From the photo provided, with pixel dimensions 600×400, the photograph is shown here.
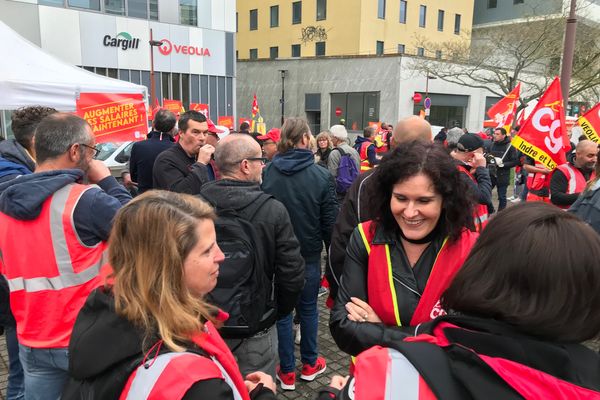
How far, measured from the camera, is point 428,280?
1.88 meters

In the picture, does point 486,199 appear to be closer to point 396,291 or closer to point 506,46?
point 396,291

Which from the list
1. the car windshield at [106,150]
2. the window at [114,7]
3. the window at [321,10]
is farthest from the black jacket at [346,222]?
the window at [321,10]

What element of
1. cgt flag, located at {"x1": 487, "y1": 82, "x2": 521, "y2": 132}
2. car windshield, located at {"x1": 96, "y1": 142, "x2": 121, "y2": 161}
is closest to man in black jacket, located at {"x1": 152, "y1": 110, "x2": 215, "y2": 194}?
car windshield, located at {"x1": 96, "y1": 142, "x2": 121, "y2": 161}

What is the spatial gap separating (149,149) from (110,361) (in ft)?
12.8

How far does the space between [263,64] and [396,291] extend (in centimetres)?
3607

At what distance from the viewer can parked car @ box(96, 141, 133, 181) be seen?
1002 cm

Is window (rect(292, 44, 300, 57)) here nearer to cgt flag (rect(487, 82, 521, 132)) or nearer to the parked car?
cgt flag (rect(487, 82, 521, 132))

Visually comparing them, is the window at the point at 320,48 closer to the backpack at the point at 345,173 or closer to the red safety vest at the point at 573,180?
the backpack at the point at 345,173

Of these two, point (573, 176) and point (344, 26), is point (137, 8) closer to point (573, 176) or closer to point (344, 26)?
point (344, 26)

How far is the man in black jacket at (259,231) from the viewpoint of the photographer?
2.62m

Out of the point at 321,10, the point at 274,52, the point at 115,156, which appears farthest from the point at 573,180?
the point at 274,52

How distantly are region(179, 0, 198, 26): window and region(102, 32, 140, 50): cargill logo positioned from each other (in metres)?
2.97

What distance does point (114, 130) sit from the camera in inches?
229

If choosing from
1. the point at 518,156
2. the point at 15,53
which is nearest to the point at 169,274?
the point at 15,53
